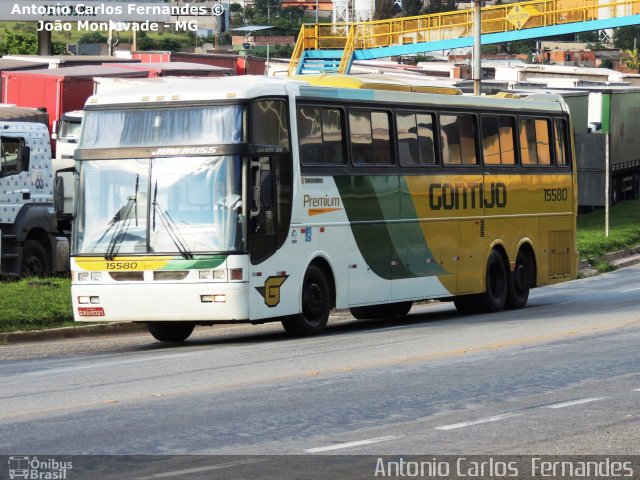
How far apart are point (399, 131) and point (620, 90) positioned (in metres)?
36.6

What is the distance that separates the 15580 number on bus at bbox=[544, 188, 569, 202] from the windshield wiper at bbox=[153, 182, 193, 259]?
10.0 meters

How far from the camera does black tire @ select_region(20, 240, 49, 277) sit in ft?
90.5

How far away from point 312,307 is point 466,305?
5.77 metres

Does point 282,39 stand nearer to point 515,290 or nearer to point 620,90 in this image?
point 620,90

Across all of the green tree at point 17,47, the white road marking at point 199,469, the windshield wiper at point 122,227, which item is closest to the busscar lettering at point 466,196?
the windshield wiper at point 122,227

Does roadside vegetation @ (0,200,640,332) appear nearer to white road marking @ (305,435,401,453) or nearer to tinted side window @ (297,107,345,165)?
tinted side window @ (297,107,345,165)

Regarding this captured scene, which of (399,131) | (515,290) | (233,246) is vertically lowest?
(515,290)

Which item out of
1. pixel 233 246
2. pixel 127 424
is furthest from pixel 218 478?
pixel 233 246

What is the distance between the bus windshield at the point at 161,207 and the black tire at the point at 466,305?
740cm

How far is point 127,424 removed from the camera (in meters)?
11.1

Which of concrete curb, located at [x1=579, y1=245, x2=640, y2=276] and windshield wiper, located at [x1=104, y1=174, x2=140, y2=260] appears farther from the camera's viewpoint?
concrete curb, located at [x1=579, y1=245, x2=640, y2=276]

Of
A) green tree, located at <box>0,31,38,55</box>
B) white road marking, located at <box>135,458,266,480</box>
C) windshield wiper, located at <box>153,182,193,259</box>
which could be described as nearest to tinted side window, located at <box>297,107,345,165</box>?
windshield wiper, located at <box>153,182,193,259</box>

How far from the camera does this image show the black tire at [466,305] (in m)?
24.1

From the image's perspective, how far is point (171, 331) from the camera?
1975 cm
